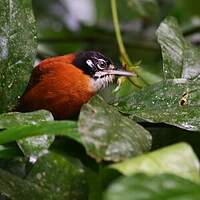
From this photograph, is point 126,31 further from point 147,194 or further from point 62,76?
point 147,194

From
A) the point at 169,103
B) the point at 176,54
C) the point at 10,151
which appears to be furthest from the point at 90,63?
Result: the point at 10,151

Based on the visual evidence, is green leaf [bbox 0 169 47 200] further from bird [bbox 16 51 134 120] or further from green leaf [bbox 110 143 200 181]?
bird [bbox 16 51 134 120]

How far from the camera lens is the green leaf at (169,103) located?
45.8 inches

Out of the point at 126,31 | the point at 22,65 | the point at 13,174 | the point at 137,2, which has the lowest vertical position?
the point at 126,31

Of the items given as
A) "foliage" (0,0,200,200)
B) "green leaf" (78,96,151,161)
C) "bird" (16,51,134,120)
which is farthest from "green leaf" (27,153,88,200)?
"bird" (16,51,134,120)

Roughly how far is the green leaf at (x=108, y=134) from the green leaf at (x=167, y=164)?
29mm

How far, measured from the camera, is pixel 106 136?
93 cm

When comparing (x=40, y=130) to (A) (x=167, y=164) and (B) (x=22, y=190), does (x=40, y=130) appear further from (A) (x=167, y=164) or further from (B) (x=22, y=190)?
(A) (x=167, y=164)

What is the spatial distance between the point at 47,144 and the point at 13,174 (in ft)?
0.39

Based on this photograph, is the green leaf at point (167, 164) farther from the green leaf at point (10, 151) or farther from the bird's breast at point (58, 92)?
the bird's breast at point (58, 92)

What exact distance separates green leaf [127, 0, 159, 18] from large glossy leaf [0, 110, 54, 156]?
4.51ft

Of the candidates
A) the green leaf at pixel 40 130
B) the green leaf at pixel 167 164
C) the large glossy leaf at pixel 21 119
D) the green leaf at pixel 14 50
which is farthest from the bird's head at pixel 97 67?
the green leaf at pixel 167 164

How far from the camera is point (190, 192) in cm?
82

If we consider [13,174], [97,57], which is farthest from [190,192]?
[97,57]
